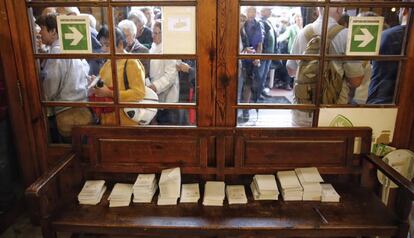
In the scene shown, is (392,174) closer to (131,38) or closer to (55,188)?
(131,38)

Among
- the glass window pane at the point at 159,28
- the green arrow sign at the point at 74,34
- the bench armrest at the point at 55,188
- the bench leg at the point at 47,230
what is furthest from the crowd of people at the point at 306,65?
the bench leg at the point at 47,230

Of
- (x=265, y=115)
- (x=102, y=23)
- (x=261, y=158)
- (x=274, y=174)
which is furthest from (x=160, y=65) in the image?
(x=274, y=174)

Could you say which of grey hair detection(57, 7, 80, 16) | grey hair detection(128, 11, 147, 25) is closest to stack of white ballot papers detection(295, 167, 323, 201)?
grey hair detection(128, 11, 147, 25)

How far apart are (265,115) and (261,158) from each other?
0.88 ft

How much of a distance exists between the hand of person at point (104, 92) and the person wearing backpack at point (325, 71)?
1.09 meters

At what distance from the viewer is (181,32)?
5.85 ft

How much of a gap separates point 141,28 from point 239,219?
47.3 inches

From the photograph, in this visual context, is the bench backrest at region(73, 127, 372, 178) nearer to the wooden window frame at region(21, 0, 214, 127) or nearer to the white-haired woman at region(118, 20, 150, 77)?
the wooden window frame at region(21, 0, 214, 127)

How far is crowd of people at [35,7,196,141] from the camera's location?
1.81m

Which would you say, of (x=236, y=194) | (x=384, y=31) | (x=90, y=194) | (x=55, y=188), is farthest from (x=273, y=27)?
(x=55, y=188)

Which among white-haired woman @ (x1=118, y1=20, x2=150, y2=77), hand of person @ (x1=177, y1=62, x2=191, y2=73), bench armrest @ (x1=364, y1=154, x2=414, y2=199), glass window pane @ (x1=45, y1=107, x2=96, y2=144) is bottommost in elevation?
bench armrest @ (x1=364, y1=154, x2=414, y2=199)

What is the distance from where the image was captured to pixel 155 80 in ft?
6.22

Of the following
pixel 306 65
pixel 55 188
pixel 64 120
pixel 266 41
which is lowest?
pixel 55 188

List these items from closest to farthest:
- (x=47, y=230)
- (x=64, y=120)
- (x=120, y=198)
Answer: (x=47, y=230)
(x=120, y=198)
(x=64, y=120)
